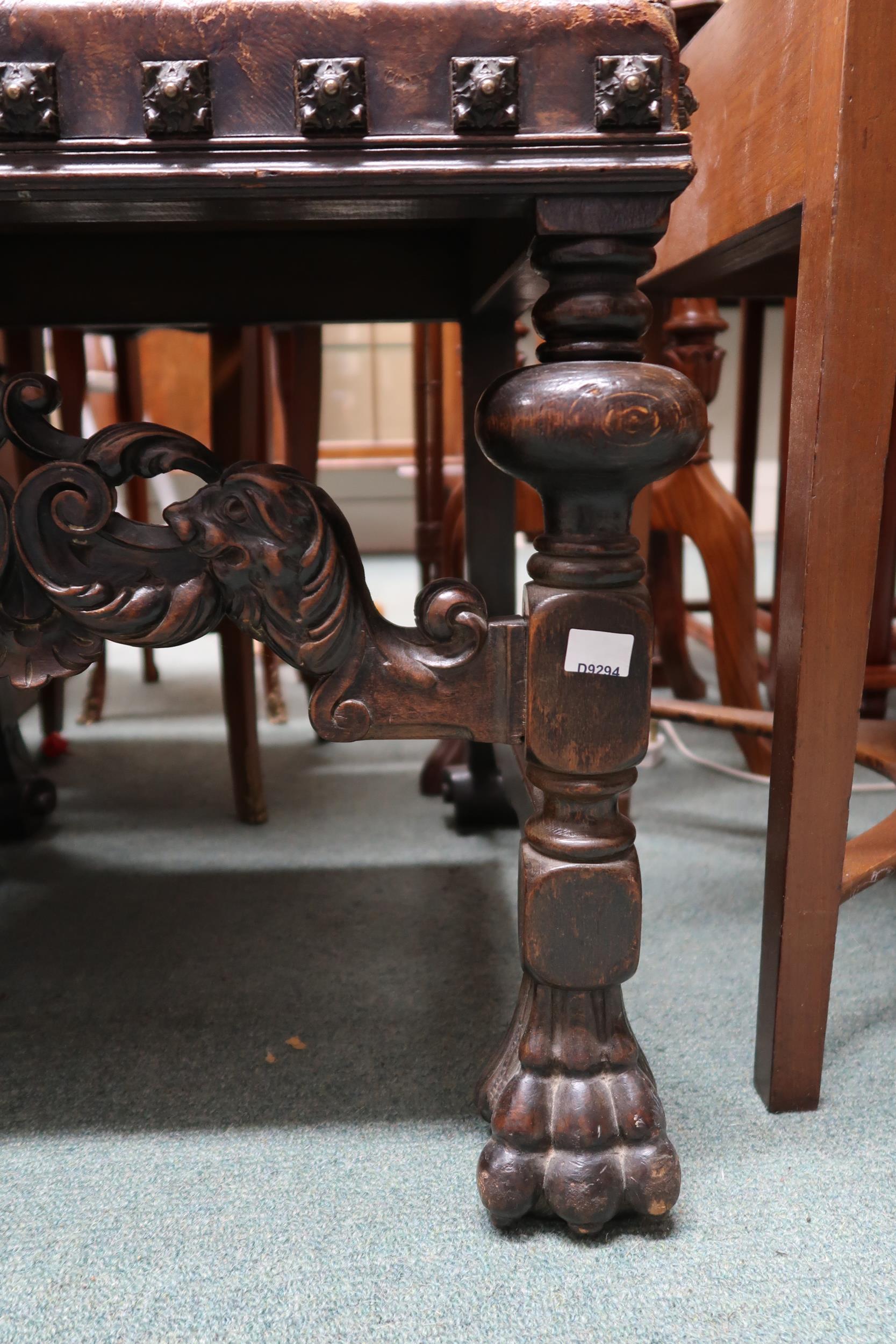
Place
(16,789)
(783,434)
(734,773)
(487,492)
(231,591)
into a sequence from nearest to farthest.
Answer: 1. (231,591)
2. (487,492)
3. (16,789)
4. (734,773)
5. (783,434)

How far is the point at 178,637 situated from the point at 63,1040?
0.41 m

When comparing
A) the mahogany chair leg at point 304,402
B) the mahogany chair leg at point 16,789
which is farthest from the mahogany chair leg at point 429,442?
the mahogany chair leg at point 16,789

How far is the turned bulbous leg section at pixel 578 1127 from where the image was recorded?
59 cm

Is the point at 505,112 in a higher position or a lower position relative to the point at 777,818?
higher

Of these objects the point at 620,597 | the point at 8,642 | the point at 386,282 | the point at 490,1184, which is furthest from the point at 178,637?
the point at 386,282

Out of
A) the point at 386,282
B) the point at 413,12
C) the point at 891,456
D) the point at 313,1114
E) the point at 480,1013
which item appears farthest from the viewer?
the point at 891,456

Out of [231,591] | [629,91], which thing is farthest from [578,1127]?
[629,91]

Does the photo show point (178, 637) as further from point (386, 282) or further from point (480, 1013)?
point (386, 282)

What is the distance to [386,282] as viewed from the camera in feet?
3.21

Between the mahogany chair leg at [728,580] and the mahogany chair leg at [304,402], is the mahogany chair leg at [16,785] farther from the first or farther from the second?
the mahogany chair leg at [728,580]

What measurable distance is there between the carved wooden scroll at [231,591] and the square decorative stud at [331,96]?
0.18 metres

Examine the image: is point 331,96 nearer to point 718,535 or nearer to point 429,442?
point 718,535

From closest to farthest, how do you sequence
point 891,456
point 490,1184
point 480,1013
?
point 490,1184 → point 480,1013 → point 891,456

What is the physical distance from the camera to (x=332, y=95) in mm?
476
